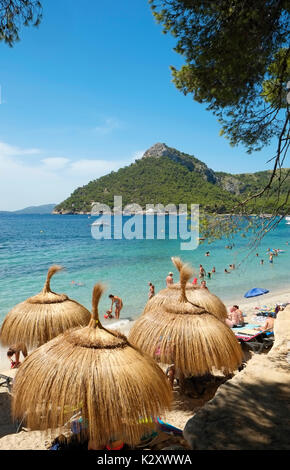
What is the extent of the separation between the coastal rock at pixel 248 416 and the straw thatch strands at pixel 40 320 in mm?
3317

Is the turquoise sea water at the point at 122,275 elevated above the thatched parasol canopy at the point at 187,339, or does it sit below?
below

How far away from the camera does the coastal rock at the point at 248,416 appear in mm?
2633

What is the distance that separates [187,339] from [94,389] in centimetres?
225

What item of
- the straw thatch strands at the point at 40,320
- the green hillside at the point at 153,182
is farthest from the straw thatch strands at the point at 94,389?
the green hillside at the point at 153,182

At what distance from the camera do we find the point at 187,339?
499 cm

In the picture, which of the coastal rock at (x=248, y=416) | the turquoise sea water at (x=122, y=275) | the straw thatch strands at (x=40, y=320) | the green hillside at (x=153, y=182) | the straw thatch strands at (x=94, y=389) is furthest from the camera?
the green hillside at (x=153, y=182)

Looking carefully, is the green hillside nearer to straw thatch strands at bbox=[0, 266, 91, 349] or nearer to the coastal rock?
straw thatch strands at bbox=[0, 266, 91, 349]

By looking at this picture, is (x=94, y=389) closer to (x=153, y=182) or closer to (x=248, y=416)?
(x=248, y=416)

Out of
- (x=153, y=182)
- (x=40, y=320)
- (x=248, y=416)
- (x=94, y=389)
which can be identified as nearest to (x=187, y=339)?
(x=248, y=416)

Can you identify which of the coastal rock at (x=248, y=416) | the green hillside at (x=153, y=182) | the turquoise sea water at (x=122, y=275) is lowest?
the turquoise sea water at (x=122, y=275)

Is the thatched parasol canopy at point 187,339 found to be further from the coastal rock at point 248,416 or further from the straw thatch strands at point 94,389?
the straw thatch strands at point 94,389

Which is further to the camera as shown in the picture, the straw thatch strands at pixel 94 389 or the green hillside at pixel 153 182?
the green hillside at pixel 153 182

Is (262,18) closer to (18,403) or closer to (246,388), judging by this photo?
(246,388)

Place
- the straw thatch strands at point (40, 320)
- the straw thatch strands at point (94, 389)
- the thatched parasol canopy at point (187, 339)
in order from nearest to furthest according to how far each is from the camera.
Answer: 1. the straw thatch strands at point (94, 389)
2. the thatched parasol canopy at point (187, 339)
3. the straw thatch strands at point (40, 320)
